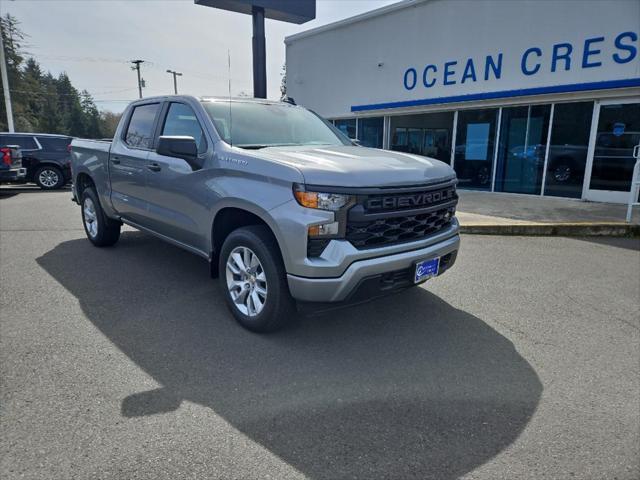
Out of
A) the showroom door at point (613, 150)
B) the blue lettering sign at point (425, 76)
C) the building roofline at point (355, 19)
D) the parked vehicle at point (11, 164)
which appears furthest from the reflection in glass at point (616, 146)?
the parked vehicle at point (11, 164)

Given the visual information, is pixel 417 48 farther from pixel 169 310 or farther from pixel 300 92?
pixel 169 310

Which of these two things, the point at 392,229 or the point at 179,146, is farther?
the point at 179,146

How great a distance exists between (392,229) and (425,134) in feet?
38.6

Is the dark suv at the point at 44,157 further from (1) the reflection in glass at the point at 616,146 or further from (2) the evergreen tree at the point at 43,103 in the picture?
(2) the evergreen tree at the point at 43,103

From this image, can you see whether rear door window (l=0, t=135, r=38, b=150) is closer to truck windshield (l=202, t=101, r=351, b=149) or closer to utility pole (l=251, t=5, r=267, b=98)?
utility pole (l=251, t=5, r=267, b=98)

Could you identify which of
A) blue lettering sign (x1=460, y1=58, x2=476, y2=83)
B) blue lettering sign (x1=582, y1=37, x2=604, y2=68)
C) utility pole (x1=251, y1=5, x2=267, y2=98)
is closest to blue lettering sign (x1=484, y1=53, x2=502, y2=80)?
blue lettering sign (x1=460, y1=58, x2=476, y2=83)

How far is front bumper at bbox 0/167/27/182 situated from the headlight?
41.5 ft

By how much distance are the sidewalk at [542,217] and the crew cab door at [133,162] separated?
5223mm

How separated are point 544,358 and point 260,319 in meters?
2.20

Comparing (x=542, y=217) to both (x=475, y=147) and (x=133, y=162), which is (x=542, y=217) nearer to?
(x=475, y=147)

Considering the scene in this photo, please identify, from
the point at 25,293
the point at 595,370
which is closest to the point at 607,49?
the point at 595,370

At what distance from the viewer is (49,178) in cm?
1438

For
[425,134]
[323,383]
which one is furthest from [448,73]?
[323,383]

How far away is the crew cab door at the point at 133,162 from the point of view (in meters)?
4.87
